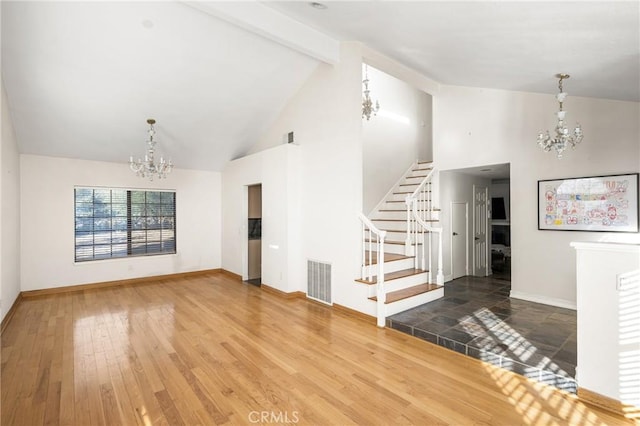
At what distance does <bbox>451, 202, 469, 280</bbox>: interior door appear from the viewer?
5.97m

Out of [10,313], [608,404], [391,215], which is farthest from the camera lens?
[391,215]

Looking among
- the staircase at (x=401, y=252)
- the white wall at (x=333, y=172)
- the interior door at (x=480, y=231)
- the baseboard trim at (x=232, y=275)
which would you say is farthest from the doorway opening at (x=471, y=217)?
the baseboard trim at (x=232, y=275)

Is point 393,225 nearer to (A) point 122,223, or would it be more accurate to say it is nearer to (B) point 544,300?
(B) point 544,300

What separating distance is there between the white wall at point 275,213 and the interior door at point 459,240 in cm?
308

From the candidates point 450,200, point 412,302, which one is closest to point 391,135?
point 450,200

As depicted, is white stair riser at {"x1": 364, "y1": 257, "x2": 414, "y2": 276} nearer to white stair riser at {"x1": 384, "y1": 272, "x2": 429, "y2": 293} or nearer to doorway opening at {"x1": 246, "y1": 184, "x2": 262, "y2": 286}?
white stair riser at {"x1": 384, "y1": 272, "x2": 429, "y2": 293}

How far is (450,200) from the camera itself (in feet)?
19.3

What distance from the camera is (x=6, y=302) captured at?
416cm

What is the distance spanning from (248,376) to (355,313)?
6.26 feet

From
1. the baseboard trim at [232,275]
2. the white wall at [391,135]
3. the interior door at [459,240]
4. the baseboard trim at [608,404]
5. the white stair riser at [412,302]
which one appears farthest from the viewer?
the baseboard trim at [232,275]

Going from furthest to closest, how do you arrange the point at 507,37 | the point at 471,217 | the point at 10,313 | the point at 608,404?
the point at 471,217 → the point at 10,313 → the point at 507,37 → the point at 608,404

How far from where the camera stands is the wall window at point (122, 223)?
6035mm

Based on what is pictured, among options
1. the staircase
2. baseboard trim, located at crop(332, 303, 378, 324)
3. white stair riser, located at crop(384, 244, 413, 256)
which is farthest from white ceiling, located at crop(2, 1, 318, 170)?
baseboard trim, located at crop(332, 303, 378, 324)

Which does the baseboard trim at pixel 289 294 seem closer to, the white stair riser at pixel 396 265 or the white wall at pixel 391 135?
the white stair riser at pixel 396 265
